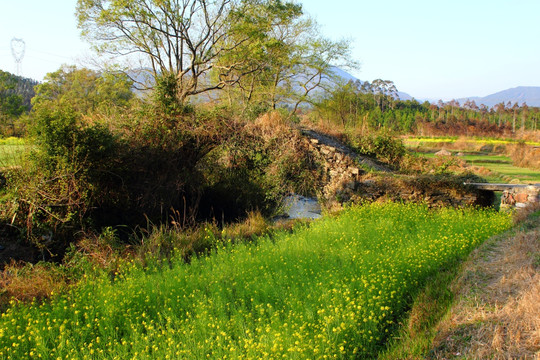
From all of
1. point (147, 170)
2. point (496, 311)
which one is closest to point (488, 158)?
point (147, 170)

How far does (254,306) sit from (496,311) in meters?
2.41

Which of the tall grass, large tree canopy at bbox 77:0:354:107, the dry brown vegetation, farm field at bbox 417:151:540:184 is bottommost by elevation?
the tall grass

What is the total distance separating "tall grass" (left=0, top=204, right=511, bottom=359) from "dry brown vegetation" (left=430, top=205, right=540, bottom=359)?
23.4 inches

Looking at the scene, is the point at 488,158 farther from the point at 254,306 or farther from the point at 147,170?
the point at 254,306

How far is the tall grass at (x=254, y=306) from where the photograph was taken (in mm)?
3479

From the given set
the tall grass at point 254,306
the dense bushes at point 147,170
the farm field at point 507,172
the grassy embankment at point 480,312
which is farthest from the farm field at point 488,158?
the grassy embankment at point 480,312

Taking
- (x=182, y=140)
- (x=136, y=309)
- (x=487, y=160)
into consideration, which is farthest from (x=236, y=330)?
(x=487, y=160)

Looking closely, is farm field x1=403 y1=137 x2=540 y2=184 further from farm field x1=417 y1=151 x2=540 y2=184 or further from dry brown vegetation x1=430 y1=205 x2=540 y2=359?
dry brown vegetation x1=430 y1=205 x2=540 y2=359

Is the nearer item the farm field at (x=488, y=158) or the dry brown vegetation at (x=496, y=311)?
the dry brown vegetation at (x=496, y=311)

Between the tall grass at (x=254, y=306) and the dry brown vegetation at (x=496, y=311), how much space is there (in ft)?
1.95

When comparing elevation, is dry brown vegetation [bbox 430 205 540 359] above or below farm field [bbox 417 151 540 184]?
below

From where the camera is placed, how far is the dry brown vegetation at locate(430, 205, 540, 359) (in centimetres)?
300

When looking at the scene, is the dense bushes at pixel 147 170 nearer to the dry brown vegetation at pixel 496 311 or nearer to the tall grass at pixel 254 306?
the tall grass at pixel 254 306

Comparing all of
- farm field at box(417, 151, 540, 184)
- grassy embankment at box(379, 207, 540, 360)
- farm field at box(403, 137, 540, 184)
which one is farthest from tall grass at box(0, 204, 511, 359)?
farm field at box(403, 137, 540, 184)
